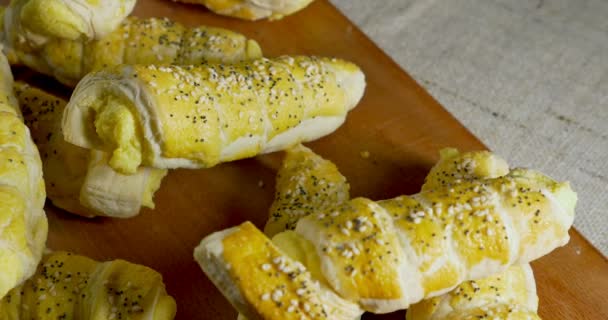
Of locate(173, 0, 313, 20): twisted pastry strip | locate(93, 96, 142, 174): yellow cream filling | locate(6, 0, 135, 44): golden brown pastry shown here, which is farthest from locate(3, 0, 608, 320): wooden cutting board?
locate(6, 0, 135, 44): golden brown pastry

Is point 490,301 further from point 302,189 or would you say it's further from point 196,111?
point 196,111

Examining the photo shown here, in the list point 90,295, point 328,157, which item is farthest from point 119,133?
point 328,157

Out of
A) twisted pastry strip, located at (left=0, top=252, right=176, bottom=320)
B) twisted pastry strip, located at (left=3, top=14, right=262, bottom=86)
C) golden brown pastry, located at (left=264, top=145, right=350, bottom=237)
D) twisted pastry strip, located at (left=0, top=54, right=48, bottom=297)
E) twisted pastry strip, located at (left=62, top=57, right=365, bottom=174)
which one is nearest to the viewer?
twisted pastry strip, located at (left=0, top=54, right=48, bottom=297)

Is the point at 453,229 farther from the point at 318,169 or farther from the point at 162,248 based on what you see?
the point at 162,248

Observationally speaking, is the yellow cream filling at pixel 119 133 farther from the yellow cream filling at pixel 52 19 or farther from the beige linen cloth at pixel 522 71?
the beige linen cloth at pixel 522 71

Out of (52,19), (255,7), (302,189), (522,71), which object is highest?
(52,19)

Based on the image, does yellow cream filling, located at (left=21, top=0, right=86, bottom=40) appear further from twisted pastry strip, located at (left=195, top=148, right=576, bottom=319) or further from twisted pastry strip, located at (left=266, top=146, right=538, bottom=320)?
twisted pastry strip, located at (left=195, top=148, right=576, bottom=319)
